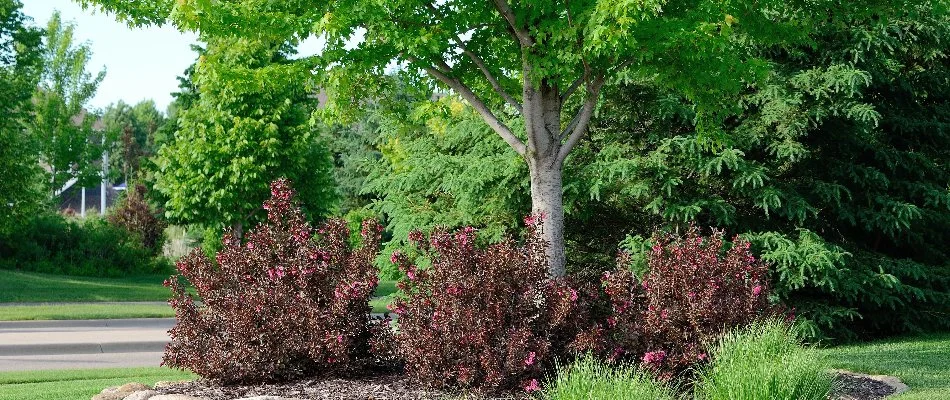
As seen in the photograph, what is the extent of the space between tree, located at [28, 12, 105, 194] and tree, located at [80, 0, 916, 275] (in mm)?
29261

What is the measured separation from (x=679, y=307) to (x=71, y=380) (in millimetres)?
6629

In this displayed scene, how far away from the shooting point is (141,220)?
32.6 metres

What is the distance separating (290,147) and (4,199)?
21.8 feet

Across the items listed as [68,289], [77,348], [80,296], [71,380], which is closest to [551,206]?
[71,380]

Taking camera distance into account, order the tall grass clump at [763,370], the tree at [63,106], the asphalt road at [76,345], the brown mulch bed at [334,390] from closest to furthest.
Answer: the tall grass clump at [763,370] → the brown mulch bed at [334,390] → the asphalt road at [76,345] → the tree at [63,106]

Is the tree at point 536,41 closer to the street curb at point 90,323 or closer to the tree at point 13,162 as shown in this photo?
the street curb at point 90,323

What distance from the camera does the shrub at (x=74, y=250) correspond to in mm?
28750

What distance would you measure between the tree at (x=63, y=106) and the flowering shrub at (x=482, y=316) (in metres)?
31.2

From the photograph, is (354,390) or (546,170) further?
(546,170)

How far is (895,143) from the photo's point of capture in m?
15.4

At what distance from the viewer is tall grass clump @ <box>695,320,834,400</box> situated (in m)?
6.45

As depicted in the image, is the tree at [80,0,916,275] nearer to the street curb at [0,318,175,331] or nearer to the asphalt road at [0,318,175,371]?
the asphalt road at [0,318,175,371]

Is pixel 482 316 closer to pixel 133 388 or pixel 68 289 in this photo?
pixel 133 388

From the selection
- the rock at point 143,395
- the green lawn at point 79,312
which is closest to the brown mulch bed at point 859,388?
the rock at point 143,395
